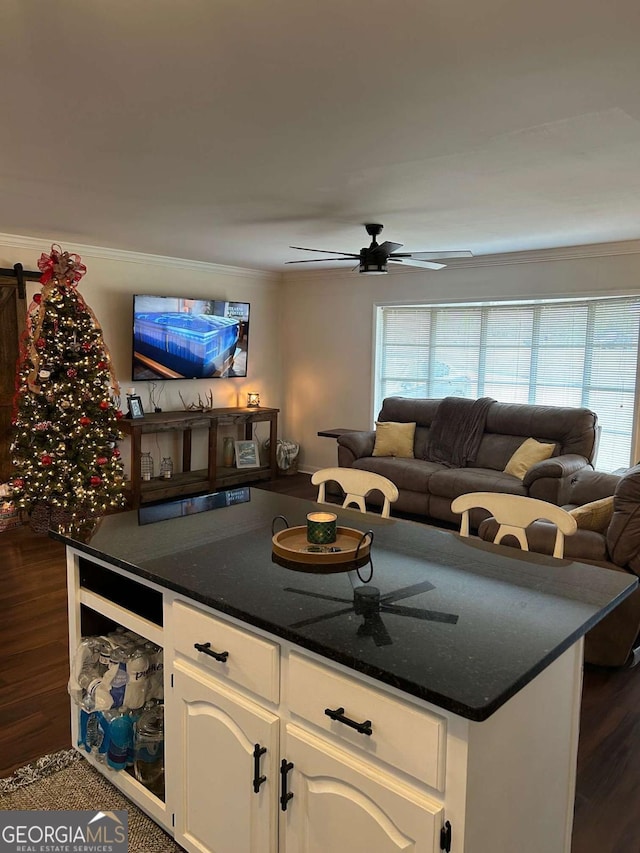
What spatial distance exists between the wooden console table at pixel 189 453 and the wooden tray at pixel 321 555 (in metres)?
4.18

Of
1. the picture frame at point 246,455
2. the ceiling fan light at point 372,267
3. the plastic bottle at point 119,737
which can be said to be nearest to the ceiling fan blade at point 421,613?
the plastic bottle at point 119,737

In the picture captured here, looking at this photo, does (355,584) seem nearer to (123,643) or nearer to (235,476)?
(123,643)

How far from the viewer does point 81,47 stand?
1895 mm

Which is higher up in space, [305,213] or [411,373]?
[305,213]

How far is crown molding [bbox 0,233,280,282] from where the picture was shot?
17.4ft

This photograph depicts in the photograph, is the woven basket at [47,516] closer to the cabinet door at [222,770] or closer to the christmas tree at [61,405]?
the christmas tree at [61,405]

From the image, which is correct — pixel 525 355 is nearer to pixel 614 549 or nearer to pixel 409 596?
pixel 614 549

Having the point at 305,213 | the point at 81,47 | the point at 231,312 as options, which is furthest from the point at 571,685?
the point at 231,312

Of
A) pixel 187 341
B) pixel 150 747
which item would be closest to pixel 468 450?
pixel 187 341

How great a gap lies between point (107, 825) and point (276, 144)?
8.94 ft

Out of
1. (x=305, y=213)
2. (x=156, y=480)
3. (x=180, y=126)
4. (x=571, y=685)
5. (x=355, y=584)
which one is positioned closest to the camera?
(x=571, y=685)

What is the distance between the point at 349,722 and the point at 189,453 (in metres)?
5.63

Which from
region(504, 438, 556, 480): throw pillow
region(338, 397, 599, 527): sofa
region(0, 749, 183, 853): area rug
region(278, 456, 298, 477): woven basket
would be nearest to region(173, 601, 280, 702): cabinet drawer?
region(0, 749, 183, 853): area rug

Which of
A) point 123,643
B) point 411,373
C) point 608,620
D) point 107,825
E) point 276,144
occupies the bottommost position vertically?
point 107,825
